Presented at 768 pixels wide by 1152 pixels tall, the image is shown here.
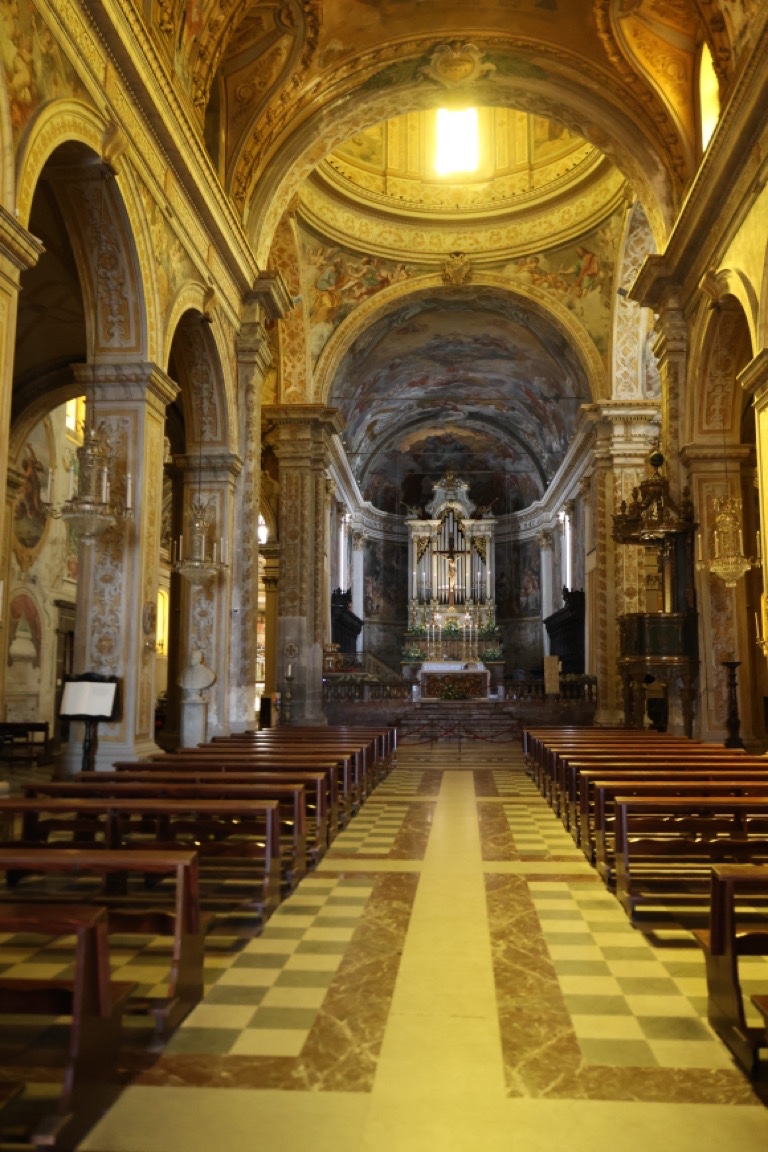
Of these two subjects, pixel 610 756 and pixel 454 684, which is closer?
pixel 610 756

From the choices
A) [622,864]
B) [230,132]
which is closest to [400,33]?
[230,132]

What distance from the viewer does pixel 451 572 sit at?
35.7 metres

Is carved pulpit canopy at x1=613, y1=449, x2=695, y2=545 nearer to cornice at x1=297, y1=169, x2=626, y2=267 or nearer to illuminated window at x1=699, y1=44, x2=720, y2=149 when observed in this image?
illuminated window at x1=699, y1=44, x2=720, y2=149

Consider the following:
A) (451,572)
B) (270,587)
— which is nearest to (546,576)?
(451,572)

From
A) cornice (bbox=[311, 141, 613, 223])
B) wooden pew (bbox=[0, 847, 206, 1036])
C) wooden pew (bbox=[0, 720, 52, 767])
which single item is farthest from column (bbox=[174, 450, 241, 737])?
cornice (bbox=[311, 141, 613, 223])

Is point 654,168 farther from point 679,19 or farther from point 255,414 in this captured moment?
point 255,414

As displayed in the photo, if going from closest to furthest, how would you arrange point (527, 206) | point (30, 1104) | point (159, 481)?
point (30, 1104) < point (159, 481) < point (527, 206)

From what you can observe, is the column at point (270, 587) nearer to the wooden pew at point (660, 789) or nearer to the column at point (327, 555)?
the column at point (327, 555)

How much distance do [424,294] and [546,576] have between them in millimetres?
13124

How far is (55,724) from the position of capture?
17.9 metres

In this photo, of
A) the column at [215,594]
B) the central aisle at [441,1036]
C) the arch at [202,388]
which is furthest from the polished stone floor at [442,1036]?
the arch at [202,388]

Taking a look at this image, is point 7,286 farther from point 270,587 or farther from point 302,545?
point 270,587

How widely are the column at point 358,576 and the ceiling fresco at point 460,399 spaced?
2196 mm

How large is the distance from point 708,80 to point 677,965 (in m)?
12.3
